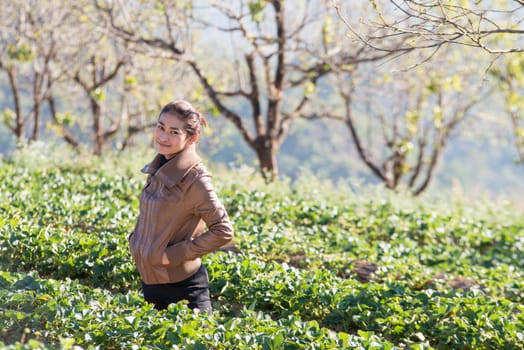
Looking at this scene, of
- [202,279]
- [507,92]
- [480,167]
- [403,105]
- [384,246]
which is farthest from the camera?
[480,167]

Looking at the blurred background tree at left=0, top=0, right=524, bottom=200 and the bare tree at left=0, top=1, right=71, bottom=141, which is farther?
the bare tree at left=0, top=1, right=71, bottom=141

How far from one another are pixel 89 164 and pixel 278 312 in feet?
25.4

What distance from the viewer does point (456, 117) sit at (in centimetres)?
1823

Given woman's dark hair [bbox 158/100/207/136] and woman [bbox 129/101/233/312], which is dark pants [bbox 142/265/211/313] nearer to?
woman [bbox 129/101/233/312]

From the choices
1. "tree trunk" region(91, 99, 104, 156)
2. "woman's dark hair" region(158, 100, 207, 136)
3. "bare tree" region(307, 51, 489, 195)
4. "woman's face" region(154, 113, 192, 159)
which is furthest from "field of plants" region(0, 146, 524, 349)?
"bare tree" region(307, 51, 489, 195)

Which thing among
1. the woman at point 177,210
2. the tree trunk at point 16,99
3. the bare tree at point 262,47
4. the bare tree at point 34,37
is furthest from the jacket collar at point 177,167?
the tree trunk at point 16,99

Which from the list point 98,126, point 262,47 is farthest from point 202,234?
point 98,126

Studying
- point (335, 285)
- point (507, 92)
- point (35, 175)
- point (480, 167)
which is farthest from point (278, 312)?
point (480, 167)

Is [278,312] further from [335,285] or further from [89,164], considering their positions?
[89,164]

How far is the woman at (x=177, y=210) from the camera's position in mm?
4254

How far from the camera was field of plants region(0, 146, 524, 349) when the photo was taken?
14.0 feet

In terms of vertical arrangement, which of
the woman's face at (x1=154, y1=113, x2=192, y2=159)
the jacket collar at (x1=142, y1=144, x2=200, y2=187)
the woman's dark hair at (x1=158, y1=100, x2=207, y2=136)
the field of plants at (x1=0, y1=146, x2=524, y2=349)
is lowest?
the field of plants at (x1=0, y1=146, x2=524, y2=349)

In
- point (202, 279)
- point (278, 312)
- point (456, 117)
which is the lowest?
point (278, 312)

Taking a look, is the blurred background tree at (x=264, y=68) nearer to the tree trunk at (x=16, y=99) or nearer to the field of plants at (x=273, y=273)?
the tree trunk at (x=16, y=99)
